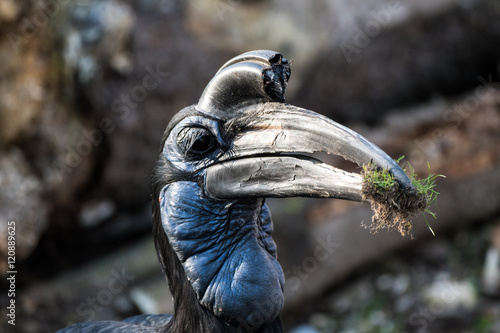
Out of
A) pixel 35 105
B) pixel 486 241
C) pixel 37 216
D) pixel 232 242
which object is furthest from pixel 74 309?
pixel 486 241

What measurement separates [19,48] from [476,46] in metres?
4.83

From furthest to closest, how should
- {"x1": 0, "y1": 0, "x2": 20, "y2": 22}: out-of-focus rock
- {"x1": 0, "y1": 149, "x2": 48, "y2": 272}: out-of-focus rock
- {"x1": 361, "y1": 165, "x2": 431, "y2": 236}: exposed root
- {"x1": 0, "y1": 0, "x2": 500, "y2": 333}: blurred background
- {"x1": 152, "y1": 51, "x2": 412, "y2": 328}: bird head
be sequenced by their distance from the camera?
{"x1": 0, "y1": 0, "x2": 500, "y2": 333}: blurred background, {"x1": 0, "y1": 149, "x2": 48, "y2": 272}: out-of-focus rock, {"x1": 0, "y1": 0, "x2": 20, "y2": 22}: out-of-focus rock, {"x1": 152, "y1": 51, "x2": 412, "y2": 328}: bird head, {"x1": 361, "y1": 165, "x2": 431, "y2": 236}: exposed root

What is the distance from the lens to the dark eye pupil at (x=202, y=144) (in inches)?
92.7

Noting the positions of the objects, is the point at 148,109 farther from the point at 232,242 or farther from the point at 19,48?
the point at 232,242

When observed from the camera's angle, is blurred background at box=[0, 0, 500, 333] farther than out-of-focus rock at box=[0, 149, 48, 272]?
Yes

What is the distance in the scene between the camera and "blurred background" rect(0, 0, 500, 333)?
5.06 meters

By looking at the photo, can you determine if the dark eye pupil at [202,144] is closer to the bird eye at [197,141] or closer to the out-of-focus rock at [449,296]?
the bird eye at [197,141]

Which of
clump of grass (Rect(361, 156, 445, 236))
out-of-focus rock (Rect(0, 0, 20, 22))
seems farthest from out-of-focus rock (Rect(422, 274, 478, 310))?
out-of-focus rock (Rect(0, 0, 20, 22))

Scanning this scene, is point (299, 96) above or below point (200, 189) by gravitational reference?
above

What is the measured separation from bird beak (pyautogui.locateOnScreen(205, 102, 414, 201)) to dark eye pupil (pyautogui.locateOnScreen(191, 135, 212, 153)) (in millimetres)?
74

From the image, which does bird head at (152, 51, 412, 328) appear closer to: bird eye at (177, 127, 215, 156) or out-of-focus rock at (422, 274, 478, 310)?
bird eye at (177, 127, 215, 156)

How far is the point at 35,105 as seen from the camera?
16.6 feet

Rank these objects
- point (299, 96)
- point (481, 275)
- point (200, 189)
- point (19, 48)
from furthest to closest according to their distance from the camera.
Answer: point (299, 96)
point (481, 275)
point (19, 48)
point (200, 189)

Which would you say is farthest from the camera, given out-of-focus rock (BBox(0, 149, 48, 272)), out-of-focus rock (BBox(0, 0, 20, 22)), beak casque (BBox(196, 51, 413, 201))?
out-of-focus rock (BBox(0, 149, 48, 272))
